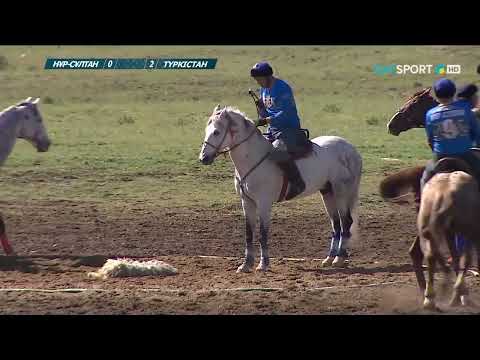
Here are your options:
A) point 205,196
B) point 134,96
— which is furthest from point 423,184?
point 134,96

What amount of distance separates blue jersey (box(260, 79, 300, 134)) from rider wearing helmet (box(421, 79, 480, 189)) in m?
2.67

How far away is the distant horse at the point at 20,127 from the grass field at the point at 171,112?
389 cm

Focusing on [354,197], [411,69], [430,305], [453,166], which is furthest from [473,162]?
[411,69]

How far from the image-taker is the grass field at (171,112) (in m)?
19.4

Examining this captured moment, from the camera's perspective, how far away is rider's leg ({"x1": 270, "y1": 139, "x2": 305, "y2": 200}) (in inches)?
504

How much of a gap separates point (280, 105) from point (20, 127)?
404 cm

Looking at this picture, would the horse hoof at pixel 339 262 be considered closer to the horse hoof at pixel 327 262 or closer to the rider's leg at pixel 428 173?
the horse hoof at pixel 327 262

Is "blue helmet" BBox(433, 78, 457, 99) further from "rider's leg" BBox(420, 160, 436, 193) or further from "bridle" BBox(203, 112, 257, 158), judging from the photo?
"bridle" BBox(203, 112, 257, 158)

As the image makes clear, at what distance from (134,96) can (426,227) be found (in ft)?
84.5

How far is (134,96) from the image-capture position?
34844 millimetres

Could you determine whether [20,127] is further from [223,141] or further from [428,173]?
[428,173]

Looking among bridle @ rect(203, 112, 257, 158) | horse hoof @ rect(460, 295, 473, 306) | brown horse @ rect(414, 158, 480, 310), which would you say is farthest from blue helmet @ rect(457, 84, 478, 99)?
horse hoof @ rect(460, 295, 473, 306)

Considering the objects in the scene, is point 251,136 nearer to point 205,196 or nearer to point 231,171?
point 205,196

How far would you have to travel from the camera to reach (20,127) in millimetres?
14164
